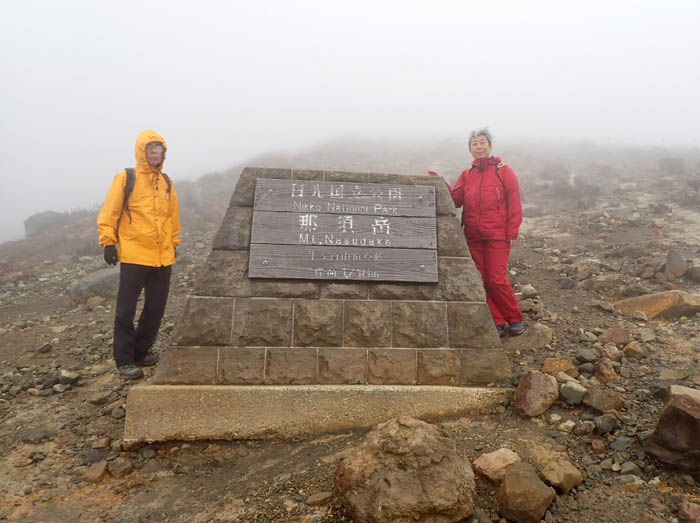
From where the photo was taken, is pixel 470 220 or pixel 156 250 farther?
pixel 470 220

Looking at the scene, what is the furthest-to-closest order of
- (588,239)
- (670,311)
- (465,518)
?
(588,239) → (670,311) → (465,518)

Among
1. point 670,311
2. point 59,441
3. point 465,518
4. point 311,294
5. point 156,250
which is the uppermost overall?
point 156,250

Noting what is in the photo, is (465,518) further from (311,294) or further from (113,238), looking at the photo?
(113,238)

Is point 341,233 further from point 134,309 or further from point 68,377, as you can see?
point 68,377

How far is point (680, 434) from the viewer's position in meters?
2.79

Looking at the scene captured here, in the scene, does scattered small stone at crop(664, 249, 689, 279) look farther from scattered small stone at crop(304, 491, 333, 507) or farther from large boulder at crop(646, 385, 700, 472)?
scattered small stone at crop(304, 491, 333, 507)

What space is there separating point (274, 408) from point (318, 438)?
1.53 ft

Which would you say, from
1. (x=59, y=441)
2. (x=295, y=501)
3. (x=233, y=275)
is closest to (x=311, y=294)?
(x=233, y=275)

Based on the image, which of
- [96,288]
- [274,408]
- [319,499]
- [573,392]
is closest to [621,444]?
[573,392]

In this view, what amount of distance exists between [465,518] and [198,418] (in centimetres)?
233

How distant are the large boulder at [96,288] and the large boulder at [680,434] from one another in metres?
8.78

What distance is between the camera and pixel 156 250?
4309 mm

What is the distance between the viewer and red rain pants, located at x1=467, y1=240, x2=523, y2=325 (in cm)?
461

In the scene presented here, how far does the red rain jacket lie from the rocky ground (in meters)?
1.24
